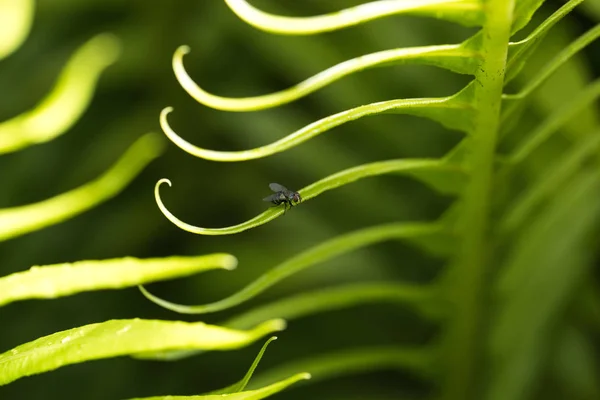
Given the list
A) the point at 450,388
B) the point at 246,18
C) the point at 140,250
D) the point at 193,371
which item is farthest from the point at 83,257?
the point at 246,18

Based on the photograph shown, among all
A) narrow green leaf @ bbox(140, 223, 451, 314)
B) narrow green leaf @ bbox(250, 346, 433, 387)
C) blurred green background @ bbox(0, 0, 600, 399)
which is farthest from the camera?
blurred green background @ bbox(0, 0, 600, 399)

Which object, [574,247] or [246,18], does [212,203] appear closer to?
[574,247]

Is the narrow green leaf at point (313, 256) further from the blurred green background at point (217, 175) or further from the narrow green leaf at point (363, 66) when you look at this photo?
the blurred green background at point (217, 175)

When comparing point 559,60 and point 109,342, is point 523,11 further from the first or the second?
point 109,342

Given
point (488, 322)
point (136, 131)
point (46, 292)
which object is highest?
point (136, 131)

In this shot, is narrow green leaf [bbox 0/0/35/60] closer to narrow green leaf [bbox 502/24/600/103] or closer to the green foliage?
the green foliage

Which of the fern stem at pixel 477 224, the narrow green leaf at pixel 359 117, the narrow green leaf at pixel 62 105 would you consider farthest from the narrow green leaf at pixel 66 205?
the fern stem at pixel 477 224

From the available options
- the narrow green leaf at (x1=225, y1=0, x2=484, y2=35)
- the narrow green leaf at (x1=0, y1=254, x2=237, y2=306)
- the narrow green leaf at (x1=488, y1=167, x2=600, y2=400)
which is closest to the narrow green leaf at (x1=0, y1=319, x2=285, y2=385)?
the narrow green leaf at (x1=0, y1=254, x2=237, y2=306)
